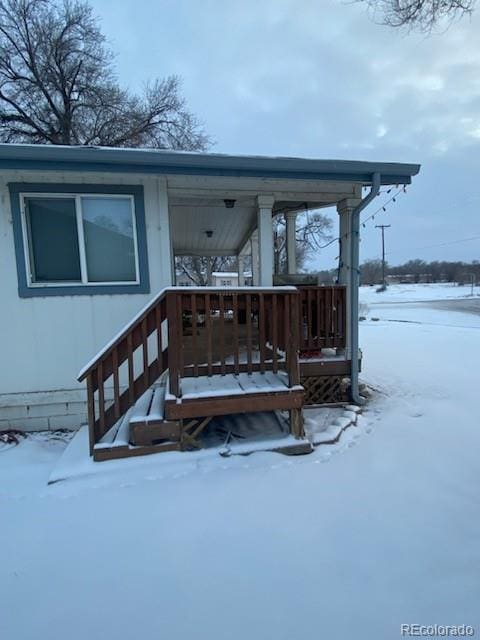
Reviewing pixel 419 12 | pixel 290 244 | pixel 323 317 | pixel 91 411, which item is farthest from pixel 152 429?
pixel 419 12

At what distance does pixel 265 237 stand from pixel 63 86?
40.8 ft

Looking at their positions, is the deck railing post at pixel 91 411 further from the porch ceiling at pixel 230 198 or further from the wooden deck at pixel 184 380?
the porch ceiling at pixel 230 198

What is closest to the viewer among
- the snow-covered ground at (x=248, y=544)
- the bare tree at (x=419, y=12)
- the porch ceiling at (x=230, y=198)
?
the snow-covered ground at (x=248, y=544)

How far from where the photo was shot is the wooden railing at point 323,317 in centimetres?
433

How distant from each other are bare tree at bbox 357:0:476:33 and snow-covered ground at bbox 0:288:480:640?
14.6 ft

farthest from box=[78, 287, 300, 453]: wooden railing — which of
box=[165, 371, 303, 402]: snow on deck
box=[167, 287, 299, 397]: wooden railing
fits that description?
box=[165, 371, 303, 402]: snow on deck

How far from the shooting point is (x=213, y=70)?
486 inches

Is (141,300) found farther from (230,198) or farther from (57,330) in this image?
(230,198)

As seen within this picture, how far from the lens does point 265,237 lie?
4094 millimetres

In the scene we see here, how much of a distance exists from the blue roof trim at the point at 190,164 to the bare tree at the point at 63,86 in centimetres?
1062

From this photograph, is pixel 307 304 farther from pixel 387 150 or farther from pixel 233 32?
pixel 387 150

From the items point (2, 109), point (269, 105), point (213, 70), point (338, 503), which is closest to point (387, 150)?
point (269, 105)

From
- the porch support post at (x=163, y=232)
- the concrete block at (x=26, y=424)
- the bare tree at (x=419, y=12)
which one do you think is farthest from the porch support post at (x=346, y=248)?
the concrete block at (x=26, y=424)

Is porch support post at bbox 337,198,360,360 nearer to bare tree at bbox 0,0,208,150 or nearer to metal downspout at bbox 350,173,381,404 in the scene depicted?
metal downspout at bbox 350,173,381,404
